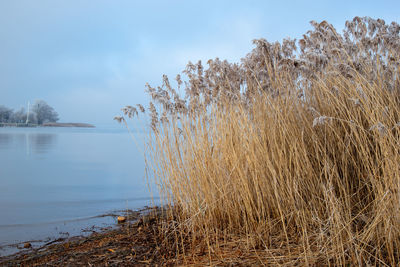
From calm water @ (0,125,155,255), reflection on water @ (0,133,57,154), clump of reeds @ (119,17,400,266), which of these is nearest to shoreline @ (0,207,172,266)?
clump of reeds @ (119,17,400,266)

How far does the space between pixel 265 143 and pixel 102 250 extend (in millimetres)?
1646

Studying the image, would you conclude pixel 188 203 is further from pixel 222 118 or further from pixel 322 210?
pixel 322 210

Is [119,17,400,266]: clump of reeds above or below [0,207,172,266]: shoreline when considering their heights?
above

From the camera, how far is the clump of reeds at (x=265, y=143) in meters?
2.44

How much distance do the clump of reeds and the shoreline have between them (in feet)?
0.80

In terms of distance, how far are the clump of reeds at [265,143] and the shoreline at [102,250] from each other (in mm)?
243

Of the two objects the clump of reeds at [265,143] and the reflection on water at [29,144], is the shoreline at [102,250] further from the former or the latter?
the reflection on water at [29,144]

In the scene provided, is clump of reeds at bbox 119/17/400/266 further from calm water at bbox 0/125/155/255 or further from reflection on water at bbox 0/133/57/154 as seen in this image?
reflection on water at bbox 0/133/57/154

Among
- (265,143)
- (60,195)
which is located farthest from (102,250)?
(60,195)

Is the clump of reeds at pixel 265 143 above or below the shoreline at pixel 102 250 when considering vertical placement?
above

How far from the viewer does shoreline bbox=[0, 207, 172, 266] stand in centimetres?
243

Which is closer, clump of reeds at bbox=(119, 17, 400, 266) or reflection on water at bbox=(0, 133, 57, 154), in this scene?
clump of reeds at bbox=(119, 17, 400, 266)

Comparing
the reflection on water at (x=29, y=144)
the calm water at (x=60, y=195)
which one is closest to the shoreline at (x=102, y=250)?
the calm water at (x=60, y=195)

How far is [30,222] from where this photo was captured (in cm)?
425
